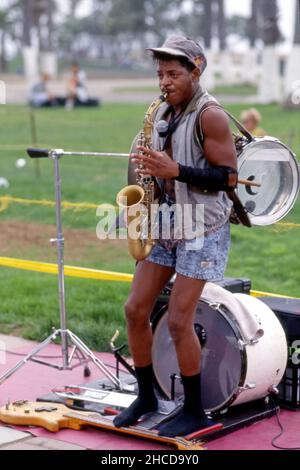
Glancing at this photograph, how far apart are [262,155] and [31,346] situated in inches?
103

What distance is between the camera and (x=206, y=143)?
5188 millimetres

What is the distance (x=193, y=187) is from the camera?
5258mm

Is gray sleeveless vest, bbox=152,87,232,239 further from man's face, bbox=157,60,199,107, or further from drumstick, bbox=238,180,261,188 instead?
drumstick, bbox=238,180,261,188

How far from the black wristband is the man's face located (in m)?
0.41

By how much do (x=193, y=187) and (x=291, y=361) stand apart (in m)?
1.36

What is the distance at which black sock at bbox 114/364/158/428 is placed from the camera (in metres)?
5.52

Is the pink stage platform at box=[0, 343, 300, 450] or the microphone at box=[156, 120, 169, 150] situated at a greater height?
the microphone at box=[156, 120, 169, 150]

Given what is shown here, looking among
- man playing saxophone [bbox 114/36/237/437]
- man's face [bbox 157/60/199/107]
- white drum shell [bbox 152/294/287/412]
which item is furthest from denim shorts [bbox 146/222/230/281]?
man's face [bbox 157/60/199/107]

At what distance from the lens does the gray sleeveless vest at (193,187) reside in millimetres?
5238

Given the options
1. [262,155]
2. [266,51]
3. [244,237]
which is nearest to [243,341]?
[262,155]

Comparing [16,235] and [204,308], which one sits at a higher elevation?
[204,308]

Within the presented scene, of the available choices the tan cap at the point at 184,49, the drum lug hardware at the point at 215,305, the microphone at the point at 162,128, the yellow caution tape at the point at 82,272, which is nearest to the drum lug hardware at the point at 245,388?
the drum lug hardware at the point at 215,305

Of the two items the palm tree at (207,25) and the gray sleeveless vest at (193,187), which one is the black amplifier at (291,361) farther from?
the palm tree at (207,25)
